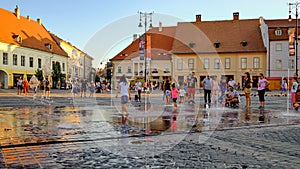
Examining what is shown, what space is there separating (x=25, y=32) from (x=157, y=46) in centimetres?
2548

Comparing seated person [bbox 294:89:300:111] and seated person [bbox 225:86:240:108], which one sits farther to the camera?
seated person [bbox 225:86:240:108]

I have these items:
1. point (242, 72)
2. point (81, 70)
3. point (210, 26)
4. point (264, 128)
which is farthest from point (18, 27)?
point (264, 128)

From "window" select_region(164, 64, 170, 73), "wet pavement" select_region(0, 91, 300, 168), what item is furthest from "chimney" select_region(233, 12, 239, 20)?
"wet pavement" select_region(0, 91, 300, 168)

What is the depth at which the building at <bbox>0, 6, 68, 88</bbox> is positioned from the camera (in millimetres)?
50594

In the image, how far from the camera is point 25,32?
192 ft

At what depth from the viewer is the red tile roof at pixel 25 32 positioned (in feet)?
173

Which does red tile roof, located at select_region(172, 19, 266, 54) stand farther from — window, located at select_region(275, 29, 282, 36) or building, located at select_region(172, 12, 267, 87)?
window, located at select_region(275, 29, 282, 36)

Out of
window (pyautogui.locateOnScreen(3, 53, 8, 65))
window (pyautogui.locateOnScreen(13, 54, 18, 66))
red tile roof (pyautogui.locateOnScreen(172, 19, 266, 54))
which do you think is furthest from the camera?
red tile roof (pyautogui.locateOnScreen(172, 19, 266, 54))

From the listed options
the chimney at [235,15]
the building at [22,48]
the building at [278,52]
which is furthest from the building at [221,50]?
the building at [22,48]

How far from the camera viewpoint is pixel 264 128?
31.1 feet

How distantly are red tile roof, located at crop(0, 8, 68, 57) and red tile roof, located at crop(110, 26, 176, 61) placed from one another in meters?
13.3

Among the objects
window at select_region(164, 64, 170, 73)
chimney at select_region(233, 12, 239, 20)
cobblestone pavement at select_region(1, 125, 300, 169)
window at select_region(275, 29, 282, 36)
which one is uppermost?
chimney at select_region(233, 12, 239, 20)

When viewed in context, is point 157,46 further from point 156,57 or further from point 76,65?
point 76,65

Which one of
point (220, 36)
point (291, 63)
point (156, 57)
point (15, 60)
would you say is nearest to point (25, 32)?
point (15, 60)
